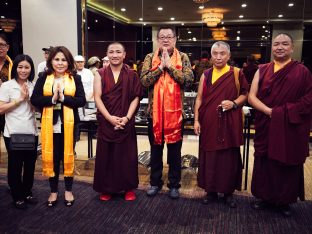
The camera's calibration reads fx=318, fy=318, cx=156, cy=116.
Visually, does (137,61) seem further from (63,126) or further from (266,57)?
(63,126)

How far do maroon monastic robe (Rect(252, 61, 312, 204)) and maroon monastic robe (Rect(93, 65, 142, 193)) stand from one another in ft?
3.52

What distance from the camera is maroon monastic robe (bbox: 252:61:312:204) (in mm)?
2430

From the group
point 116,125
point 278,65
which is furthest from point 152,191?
point 278,65

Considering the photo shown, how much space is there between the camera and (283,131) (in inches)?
97.1

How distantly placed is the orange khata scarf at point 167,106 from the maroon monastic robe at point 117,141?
0.19 m

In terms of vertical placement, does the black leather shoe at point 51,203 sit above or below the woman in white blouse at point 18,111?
below

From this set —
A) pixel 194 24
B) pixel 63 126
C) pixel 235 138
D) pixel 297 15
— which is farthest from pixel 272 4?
pixel 63 126

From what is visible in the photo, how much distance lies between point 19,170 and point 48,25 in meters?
4.39

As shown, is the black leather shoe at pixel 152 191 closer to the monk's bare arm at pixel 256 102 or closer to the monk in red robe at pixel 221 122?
the monk in red robe at pixel 221 122

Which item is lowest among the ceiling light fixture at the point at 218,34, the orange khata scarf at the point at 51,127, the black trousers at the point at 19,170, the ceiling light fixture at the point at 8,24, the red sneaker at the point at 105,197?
the red sneaker at the point at 105,197

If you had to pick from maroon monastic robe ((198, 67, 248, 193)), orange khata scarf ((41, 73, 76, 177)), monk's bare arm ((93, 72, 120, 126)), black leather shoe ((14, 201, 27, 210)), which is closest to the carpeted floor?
black leather shoe ((14, 201, 27, 210))

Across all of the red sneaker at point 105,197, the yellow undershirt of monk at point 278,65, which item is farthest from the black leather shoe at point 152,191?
the yellow undershirt of monk at point 278,65

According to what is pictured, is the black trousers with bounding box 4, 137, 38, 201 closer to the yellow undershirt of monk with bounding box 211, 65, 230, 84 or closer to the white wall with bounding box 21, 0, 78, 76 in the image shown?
the yellow undershirt of monk with bounding box 211, 65, 230, 84

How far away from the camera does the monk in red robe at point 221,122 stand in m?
2.66
